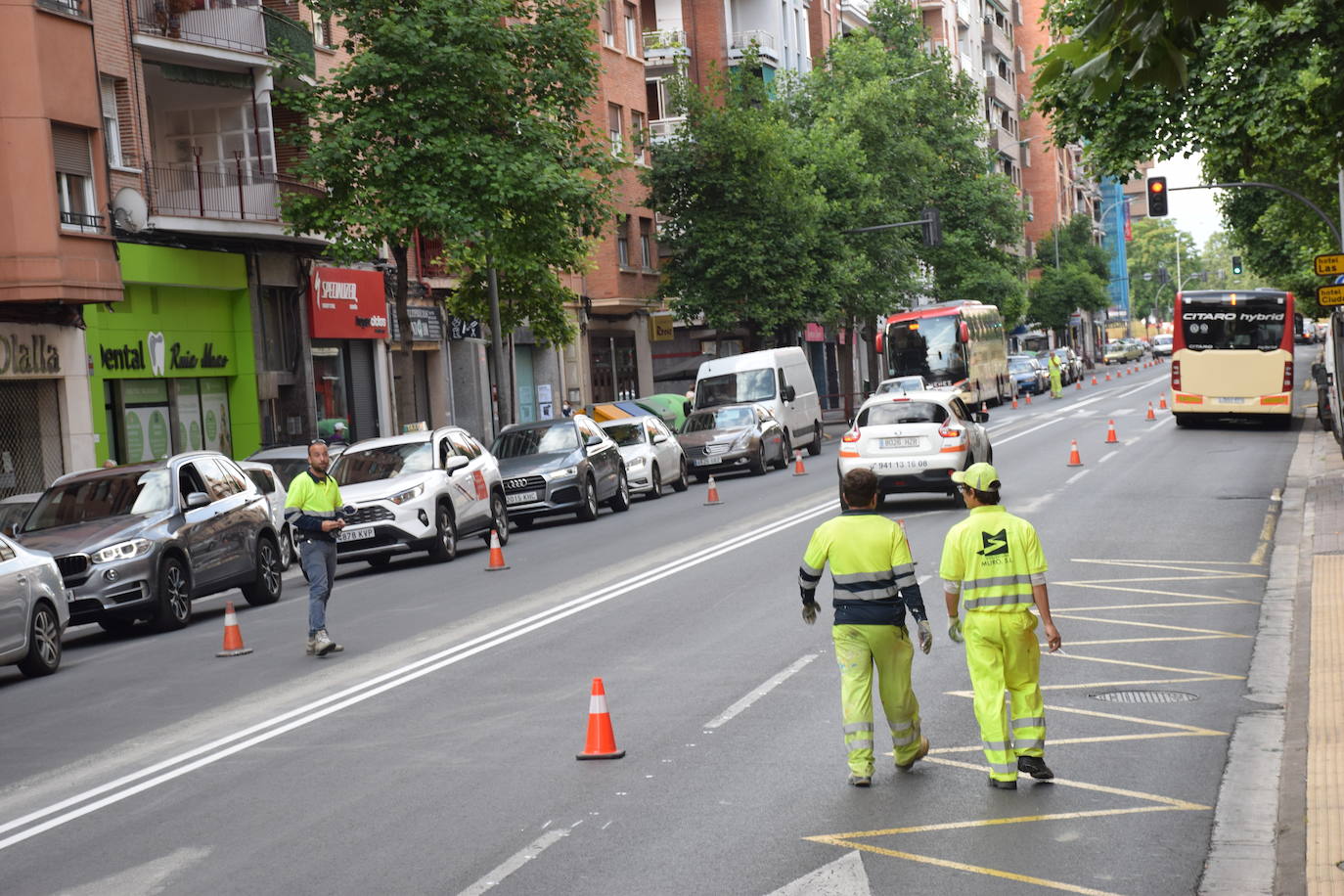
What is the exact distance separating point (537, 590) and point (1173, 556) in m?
6.37

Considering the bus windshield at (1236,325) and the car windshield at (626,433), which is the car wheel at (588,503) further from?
the bus windshield at (1236,325)

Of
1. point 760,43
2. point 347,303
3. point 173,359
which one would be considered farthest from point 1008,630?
point 760,43

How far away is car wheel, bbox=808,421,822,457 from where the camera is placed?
42.8m

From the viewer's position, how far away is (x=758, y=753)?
29.6ft

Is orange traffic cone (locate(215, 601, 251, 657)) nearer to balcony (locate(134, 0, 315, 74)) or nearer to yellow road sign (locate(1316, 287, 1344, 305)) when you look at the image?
yellow road sign (locate(1316, 287, 1344, 305))

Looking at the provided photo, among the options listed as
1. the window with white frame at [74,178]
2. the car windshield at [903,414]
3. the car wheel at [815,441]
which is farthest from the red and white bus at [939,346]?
the window with white frame at [74,178]

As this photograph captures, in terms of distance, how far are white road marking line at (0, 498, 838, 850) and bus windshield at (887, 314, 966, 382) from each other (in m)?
36.4

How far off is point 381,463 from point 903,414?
23.0ft

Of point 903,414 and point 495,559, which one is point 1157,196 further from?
point 495,559

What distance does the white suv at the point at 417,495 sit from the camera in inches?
848

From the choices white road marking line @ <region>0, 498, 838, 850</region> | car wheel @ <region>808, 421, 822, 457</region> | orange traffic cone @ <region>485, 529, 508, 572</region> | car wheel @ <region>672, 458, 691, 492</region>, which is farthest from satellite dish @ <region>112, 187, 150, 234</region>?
car wheel @ <region>808, 421, 822, 457</region>

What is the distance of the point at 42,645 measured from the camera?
48.2 ft

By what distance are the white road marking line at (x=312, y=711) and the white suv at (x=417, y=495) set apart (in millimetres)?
4430

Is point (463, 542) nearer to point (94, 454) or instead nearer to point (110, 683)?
point (94, 454)
